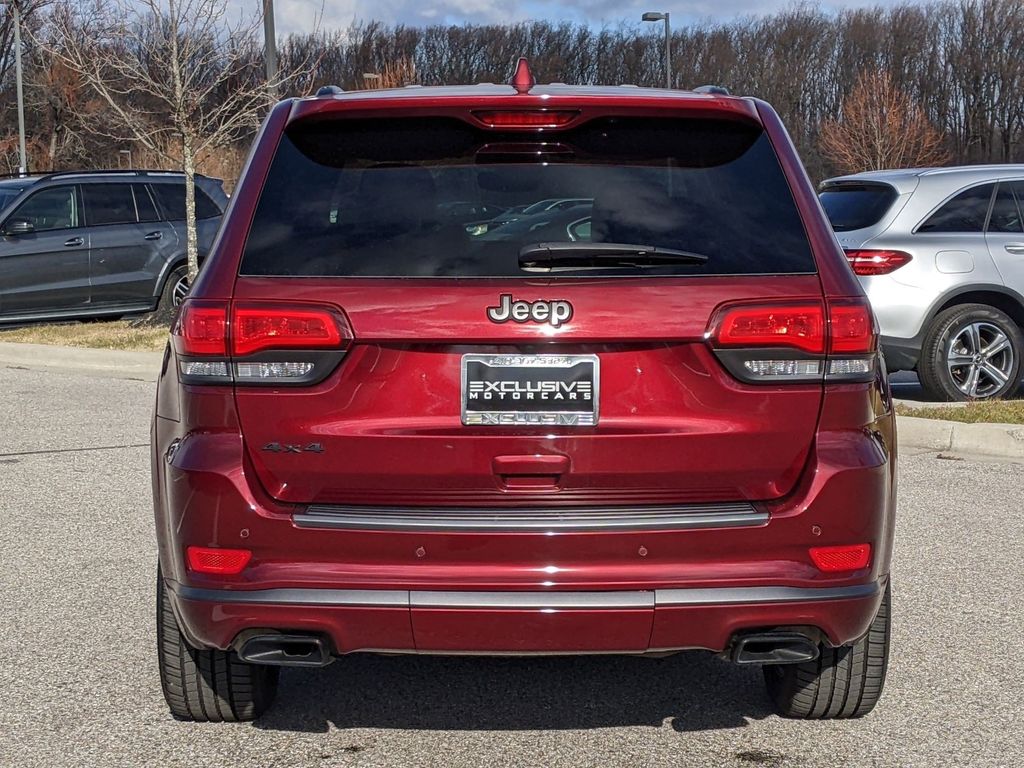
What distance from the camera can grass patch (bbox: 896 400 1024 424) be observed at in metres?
8.78

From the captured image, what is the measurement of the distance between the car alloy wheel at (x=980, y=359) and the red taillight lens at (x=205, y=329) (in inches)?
293

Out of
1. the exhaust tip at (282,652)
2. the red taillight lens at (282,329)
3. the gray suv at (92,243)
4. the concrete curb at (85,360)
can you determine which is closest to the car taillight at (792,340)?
the red taillight lens at (282,329)

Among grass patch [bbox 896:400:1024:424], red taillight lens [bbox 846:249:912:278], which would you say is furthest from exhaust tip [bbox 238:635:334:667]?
red taillight lens [bbox 846:249:912:278]

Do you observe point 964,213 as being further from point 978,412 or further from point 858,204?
point 978,412

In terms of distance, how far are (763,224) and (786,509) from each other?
0.68m

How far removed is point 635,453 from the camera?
312 centimetres

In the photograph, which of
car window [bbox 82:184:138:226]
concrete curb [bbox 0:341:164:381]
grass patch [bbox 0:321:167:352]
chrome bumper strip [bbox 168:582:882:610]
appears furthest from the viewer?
car window [bbox 82:184:138:226]

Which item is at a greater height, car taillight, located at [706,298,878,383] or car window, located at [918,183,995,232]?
car taillight, located at [706,298,878,383]

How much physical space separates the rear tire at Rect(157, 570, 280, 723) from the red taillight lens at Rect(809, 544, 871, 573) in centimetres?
153

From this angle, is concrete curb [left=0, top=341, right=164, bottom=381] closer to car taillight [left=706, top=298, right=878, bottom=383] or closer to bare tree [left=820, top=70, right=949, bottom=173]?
car taillight [left=706, top=298, right=878, bottom=383]

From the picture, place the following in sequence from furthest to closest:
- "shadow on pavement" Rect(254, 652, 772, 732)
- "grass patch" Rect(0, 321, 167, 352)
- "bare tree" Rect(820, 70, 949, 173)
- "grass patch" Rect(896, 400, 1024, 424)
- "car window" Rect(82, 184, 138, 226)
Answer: "bare tree" Rect(820, 70, 949, 173) → "car window" Rect(82, 184, 138, 226) → "grass patch" Rect(0, 321, 167, 352) → "grass patch" Rect(896, 400, 1024, 424) → "shadow on pavement" Rect(254, 652, 772, 732)

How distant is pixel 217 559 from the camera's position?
3184mm

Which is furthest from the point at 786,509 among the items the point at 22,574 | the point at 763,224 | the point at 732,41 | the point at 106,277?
the point at 732,41

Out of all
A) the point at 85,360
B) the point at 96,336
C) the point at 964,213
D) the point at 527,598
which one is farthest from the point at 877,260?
the point at 96,336
